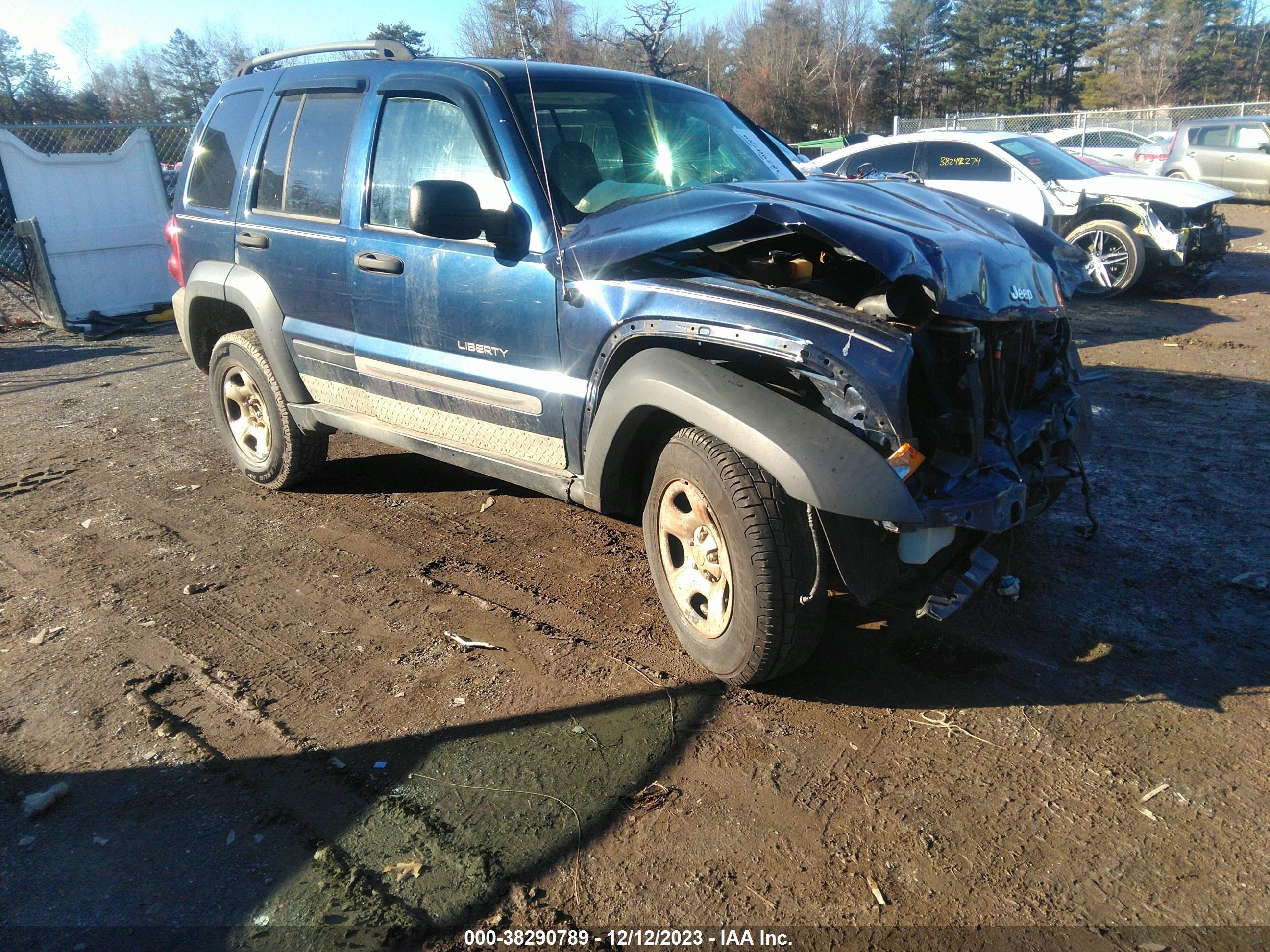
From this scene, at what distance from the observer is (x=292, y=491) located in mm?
5438

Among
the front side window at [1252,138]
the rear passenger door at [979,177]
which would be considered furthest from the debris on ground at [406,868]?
the front side window at [1252,138]

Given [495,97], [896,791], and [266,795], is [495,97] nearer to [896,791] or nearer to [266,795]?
[266,795]

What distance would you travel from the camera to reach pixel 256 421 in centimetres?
542

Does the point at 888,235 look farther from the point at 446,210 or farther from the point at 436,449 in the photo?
the point at 436,449

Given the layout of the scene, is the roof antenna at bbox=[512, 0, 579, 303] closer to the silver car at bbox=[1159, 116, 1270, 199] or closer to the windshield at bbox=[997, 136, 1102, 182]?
the windshield at bbox=[997, 136, 1102, 182]

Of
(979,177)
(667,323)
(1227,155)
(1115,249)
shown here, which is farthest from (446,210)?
(1227,155)

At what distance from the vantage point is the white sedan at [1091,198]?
967 centimetres

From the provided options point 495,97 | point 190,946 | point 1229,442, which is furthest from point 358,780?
point 1229,442

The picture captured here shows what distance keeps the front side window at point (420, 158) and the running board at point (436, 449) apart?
974 mm

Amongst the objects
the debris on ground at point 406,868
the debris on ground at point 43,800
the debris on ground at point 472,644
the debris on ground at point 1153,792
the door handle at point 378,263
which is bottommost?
the debris on ground at point 1153,792

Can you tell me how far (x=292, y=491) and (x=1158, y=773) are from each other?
180 inches

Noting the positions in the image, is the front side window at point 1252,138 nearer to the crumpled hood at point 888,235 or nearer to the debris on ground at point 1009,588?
the crumpled hood at point 888,235

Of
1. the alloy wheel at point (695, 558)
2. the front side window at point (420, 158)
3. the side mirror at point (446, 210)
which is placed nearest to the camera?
the alloy wheel at point (695, 558)

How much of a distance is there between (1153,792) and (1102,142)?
24535mm
